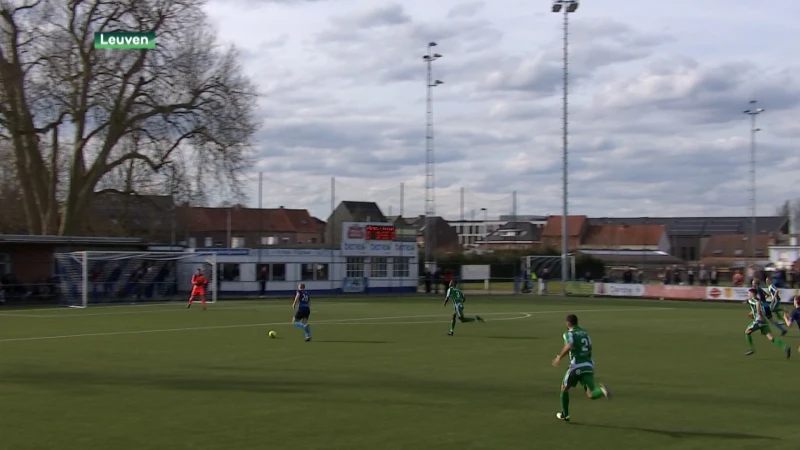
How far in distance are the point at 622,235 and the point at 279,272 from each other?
7242 centimetres

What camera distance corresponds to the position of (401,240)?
66.4m

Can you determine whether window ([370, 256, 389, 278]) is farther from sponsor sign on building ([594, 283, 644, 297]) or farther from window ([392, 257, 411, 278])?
sponsor sign on building ([594, 283, 644, 297])

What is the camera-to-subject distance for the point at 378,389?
51.3 ft

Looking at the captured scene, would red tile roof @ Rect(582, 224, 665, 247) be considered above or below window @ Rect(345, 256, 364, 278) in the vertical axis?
above

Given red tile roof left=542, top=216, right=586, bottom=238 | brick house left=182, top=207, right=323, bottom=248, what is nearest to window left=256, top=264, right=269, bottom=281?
brick house left=182, top=207, right=323, bottom=248

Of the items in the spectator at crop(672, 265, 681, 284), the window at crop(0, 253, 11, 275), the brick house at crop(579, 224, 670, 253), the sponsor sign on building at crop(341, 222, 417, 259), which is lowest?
the spectator at crop(672, 265, 681, 284)

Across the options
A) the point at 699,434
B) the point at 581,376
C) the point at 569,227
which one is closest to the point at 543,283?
the point at 581,376

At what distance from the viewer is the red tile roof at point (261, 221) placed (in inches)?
4146

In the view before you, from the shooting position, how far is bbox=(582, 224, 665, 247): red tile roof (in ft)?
379

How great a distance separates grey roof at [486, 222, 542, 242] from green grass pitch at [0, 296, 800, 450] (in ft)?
351

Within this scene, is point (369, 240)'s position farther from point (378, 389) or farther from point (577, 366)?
point (577, 366)

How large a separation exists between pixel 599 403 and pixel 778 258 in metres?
64.5

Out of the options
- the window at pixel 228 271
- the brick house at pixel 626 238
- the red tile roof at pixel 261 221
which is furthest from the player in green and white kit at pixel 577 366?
the brick house at pixel 626 238

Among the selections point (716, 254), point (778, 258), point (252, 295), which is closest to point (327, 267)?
point (252, 295)
